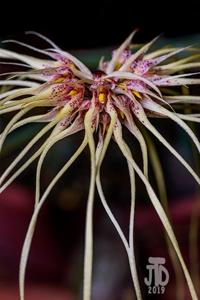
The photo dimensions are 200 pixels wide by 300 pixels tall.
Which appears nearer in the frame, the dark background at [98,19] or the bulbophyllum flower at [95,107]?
the bulbophyllum flower at [95,107]

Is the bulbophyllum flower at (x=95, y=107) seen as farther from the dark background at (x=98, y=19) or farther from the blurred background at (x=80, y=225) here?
the dark background at (x=98, y=19)

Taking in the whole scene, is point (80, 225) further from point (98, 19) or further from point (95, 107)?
point (98, 19)

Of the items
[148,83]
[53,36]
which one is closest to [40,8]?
[53,36]

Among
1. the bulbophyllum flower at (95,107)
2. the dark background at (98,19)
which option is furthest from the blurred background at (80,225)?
the dark background at (98,19)

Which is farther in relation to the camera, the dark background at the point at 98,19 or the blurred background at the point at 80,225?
the dark background at the point at 98,19

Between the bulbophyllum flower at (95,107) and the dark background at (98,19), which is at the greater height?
the dark background at (98,19)

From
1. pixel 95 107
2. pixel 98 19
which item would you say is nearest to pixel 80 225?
pixel 95 107

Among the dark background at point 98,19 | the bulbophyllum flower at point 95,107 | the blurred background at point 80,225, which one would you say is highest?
the dark background at point 98,19

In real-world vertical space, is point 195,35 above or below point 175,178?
above

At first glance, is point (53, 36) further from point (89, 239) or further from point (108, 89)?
point (89, 239)
